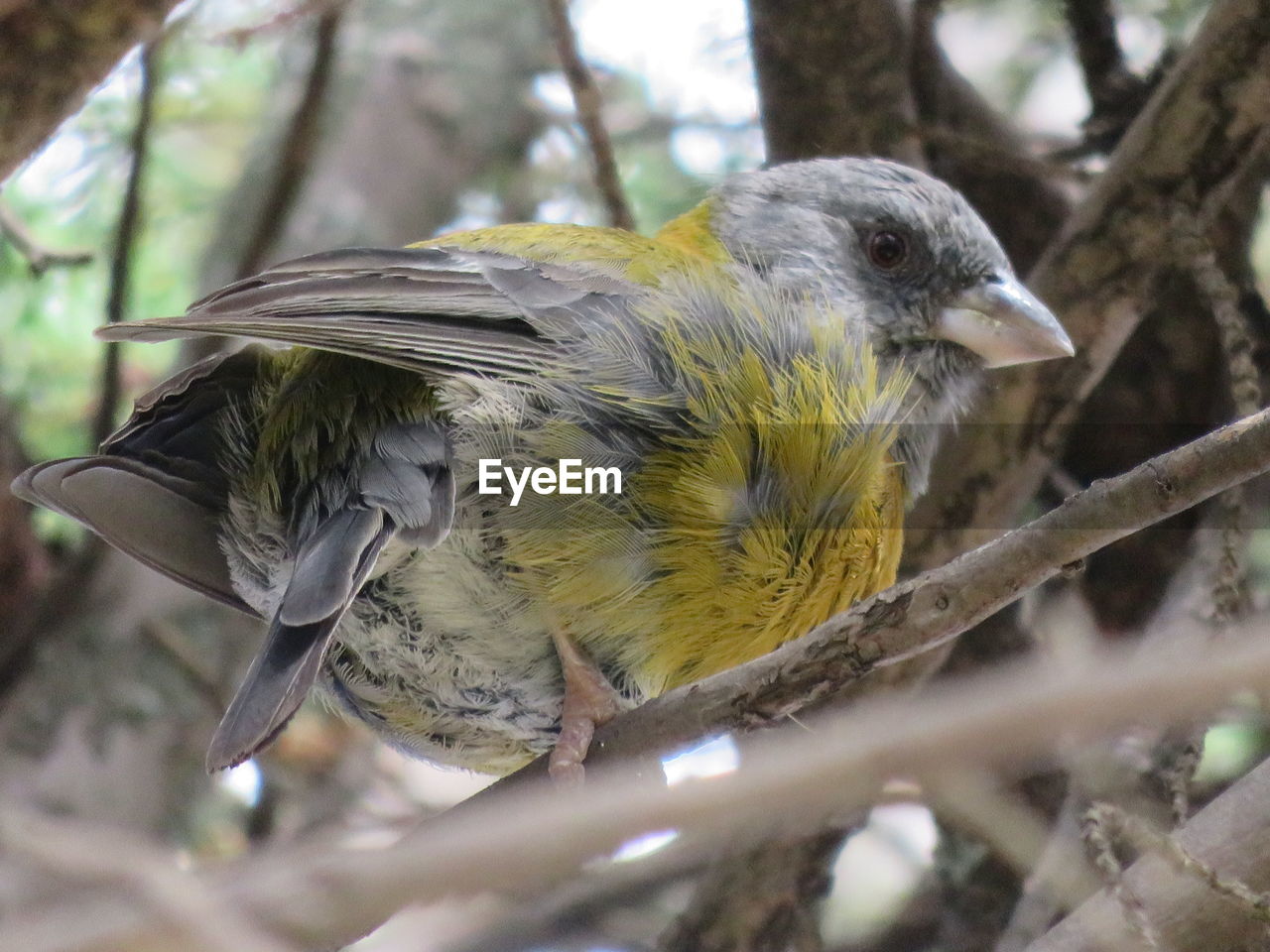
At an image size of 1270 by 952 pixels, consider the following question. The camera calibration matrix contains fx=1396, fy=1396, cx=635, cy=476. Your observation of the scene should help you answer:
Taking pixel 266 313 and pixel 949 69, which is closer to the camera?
pixel 266 313

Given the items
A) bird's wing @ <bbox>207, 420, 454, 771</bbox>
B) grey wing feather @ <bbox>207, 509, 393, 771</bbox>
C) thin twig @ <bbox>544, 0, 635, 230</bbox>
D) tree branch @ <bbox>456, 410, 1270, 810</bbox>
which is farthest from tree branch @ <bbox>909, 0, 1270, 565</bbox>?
grey wing feather @ <bbox>207, 509, 393, 771</bbox>

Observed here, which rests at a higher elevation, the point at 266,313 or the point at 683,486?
the point at 266,313

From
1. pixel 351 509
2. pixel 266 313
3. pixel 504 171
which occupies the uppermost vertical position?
pixel 266 313

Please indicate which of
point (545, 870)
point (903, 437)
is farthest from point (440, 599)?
point (545, 870)

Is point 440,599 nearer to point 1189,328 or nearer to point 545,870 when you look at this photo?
point 545,870

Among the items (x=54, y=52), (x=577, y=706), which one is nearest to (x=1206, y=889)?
(x=577, y=706)

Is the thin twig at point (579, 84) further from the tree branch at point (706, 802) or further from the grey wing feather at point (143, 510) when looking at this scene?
the tree branch at point (706, 802)
